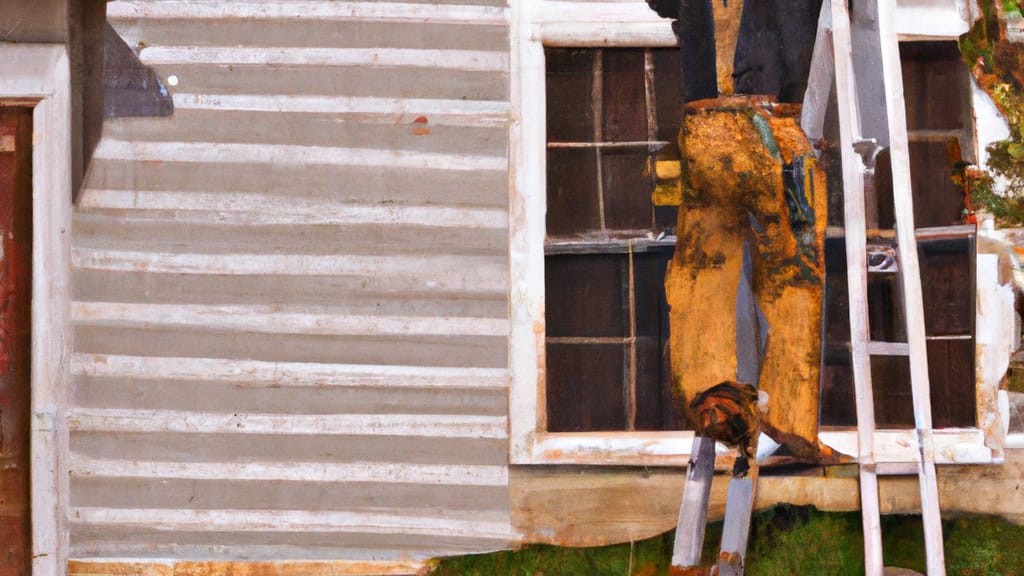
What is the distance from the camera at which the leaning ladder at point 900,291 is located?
7.59 ft

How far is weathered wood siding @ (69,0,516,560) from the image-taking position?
2373 millimetres

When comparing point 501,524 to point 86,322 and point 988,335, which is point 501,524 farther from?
point 988,335

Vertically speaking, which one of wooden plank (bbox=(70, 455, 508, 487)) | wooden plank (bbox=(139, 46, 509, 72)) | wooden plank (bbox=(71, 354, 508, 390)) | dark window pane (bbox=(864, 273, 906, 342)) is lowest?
wooden plank (bbox=(70, 455, 508, 487))

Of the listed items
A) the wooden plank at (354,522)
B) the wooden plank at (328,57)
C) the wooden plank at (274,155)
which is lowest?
the wooden plank at (354,522)

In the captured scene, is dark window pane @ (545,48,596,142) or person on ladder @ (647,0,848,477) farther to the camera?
dark window pane @ (545,48,596,142)

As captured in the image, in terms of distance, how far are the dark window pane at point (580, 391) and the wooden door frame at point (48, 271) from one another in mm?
1401

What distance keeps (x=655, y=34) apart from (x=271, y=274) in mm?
1317

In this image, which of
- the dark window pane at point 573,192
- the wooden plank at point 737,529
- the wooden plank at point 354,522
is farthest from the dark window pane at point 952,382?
the wooden plank at point 354,522

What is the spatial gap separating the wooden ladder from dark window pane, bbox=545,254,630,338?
16.7 inches

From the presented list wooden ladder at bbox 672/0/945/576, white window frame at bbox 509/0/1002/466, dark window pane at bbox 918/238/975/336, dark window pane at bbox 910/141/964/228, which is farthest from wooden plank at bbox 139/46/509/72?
A: dark window pane at bbox 918/238/975/336

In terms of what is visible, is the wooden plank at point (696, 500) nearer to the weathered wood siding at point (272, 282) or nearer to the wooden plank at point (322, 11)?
the weathered wood siding at point (272, 282)

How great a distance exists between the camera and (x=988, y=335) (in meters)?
2.37

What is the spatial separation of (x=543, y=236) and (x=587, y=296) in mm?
218

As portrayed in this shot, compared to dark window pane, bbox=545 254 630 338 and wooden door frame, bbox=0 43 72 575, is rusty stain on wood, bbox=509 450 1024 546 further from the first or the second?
wooden door frame, bbox=0 43 72 575
